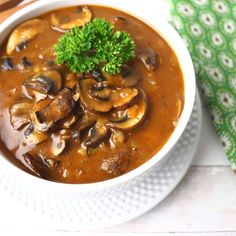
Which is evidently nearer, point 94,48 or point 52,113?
point 52,113

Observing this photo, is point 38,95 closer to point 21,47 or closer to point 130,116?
point 21,47

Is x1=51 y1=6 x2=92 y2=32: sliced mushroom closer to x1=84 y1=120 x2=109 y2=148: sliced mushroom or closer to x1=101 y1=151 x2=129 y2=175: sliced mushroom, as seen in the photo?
x1=84 y1=120 x2=109 y2=148: sliced mushroom

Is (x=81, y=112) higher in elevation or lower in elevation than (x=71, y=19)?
lower

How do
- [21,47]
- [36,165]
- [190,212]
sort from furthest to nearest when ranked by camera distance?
[190,212]
[21,47]
[36,165]

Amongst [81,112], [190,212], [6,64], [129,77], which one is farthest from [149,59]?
[190,212]

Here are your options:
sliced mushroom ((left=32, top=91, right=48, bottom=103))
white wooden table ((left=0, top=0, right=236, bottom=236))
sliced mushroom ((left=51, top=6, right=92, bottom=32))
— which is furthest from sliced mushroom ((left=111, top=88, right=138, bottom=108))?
white wooden table ((left=0, top=0, right=236, bottom=236))

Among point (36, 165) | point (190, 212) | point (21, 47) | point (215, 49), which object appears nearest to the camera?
point (36, 165)

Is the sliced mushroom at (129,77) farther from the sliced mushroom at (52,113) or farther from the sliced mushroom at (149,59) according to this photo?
the sliced mushroom at (52,113)

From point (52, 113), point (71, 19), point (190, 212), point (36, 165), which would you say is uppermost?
point (71, 19)
